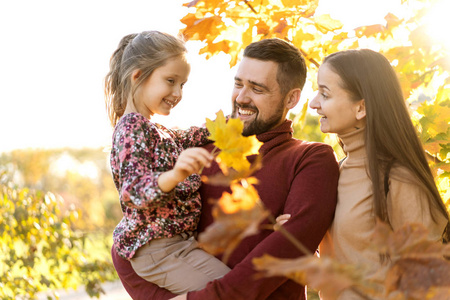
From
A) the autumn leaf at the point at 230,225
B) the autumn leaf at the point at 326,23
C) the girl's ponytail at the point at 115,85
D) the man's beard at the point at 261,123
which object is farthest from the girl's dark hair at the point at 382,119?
the autumn leaf at the point at 230,225

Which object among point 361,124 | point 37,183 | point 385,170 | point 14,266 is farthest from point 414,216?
point 37,183

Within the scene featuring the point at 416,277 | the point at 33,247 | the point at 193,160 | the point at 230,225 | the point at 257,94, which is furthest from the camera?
the point at 33,247

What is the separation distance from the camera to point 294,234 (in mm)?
1766

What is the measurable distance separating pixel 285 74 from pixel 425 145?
66 cm

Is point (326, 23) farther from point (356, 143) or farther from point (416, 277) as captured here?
point (416, 277)

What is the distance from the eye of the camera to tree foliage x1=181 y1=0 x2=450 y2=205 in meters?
2.04

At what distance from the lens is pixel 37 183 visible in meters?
8.47

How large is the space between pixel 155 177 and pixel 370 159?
726mm

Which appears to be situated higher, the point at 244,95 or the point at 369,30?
the point at 369,30

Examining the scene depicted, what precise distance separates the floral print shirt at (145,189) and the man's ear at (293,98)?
0.60 m

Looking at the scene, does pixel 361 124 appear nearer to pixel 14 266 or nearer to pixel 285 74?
pixel 285 74

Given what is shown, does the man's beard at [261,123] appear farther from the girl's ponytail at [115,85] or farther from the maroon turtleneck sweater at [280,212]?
the girl's ponytail at [115,85]

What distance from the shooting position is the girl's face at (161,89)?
6.62 feet

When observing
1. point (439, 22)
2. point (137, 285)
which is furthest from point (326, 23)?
point (137, 285)
